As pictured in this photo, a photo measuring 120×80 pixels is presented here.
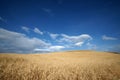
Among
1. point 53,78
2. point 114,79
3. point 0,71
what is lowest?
point 114,79

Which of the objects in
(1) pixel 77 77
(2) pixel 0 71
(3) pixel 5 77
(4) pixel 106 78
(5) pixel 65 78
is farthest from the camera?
(4) pixel 106 78

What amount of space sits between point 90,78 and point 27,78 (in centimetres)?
379

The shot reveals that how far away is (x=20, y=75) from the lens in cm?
543

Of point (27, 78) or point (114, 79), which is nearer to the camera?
point (27, 78)

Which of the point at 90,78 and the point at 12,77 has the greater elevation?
the point at 12,77

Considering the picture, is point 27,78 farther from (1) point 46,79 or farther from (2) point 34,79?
(1) point 46,79

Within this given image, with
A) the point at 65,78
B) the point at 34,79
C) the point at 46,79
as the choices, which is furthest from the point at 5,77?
the point at 65,78

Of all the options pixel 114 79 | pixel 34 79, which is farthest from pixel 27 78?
pixel 114 79

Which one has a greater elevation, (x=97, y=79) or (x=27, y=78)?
(x=27, y=78)

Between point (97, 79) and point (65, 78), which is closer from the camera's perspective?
point (65, 78)

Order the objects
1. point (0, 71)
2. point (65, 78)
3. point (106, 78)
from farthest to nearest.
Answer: point (106, 78), point (65, 78), point (0, 71)

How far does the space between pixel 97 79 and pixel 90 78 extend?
419 mm

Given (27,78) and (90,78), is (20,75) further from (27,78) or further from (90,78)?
(90,78)

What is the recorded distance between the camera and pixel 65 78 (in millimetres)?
5922
